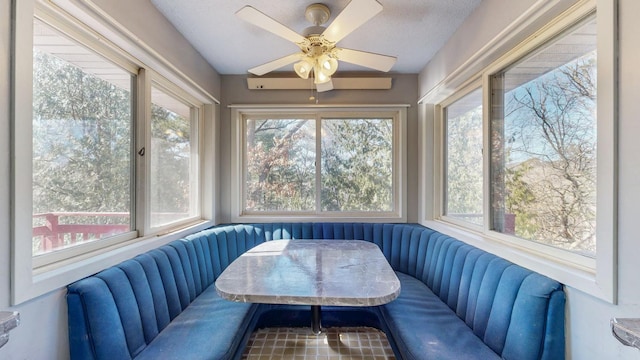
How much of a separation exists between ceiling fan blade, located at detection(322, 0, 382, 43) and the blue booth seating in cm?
150

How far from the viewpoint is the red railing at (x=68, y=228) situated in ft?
4.00

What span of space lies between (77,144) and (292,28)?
156 cm

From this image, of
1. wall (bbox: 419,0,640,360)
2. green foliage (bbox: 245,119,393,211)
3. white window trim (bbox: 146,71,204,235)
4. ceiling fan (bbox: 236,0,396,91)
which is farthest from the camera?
green foliage (bbox: 245,119,393,211)

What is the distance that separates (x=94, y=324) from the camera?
3.84 ft

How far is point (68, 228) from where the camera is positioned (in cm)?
136

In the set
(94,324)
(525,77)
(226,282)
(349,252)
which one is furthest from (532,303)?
(94,324)

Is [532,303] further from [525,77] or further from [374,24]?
[374,24]

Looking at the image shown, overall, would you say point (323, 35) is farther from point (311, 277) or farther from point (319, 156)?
point (319, 156)

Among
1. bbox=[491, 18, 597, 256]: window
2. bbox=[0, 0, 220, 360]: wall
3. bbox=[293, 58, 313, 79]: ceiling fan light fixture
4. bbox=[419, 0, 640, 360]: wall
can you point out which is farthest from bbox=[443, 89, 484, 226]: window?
bbox=[0, 0, 220, 360]: wall

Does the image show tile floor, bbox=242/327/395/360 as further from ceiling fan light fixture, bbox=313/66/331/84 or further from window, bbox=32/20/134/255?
ceiling fan light fixture, bbox=313/66/331/84

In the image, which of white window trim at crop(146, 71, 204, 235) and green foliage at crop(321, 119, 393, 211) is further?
green foliage at crop(321, 119, 393, 211)

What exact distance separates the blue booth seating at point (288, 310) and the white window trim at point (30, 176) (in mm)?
95

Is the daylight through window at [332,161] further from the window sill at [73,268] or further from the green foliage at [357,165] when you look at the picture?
the window sill at [73,268]

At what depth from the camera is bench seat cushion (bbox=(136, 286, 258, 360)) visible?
1344 millimetres
